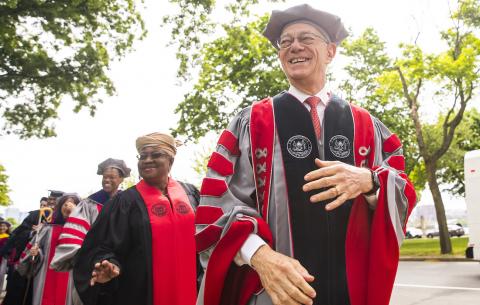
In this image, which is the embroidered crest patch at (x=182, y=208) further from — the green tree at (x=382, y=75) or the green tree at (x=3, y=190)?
the green tree at (x=3, y=190)

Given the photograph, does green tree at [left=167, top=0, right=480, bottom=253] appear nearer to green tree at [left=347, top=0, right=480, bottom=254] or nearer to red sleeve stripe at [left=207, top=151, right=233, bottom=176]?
green tree at [left=347, top=0, right=480, bottom=254]

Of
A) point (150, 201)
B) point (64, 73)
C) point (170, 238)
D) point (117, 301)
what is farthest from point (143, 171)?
point (64, 73)

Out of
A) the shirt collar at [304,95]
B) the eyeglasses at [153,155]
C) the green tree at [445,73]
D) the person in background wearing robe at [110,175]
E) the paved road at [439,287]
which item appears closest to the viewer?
the shirt collar at [304,95]

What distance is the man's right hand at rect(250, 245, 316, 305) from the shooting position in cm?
147

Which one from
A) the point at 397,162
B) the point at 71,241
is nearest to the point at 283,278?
the point at 397,162

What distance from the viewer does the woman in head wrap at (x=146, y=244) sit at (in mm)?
3777

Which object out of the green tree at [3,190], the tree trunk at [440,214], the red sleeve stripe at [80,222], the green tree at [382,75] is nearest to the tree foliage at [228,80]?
the green tree at [382,75]

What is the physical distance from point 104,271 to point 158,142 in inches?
49.4

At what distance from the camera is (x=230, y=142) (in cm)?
195

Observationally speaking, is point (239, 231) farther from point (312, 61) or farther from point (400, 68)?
point (400, 68)

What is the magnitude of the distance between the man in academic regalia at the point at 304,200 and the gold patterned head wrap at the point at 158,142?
2.28 m

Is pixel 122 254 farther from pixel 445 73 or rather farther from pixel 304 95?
pixel 445 73

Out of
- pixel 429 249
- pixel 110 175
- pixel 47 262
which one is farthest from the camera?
pixel 429 249

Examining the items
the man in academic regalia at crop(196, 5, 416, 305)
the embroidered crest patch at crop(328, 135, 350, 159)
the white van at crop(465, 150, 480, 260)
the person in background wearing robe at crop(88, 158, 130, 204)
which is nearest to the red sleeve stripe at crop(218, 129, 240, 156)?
the man in academic regalia at crop(196, 5, 416, 305)
